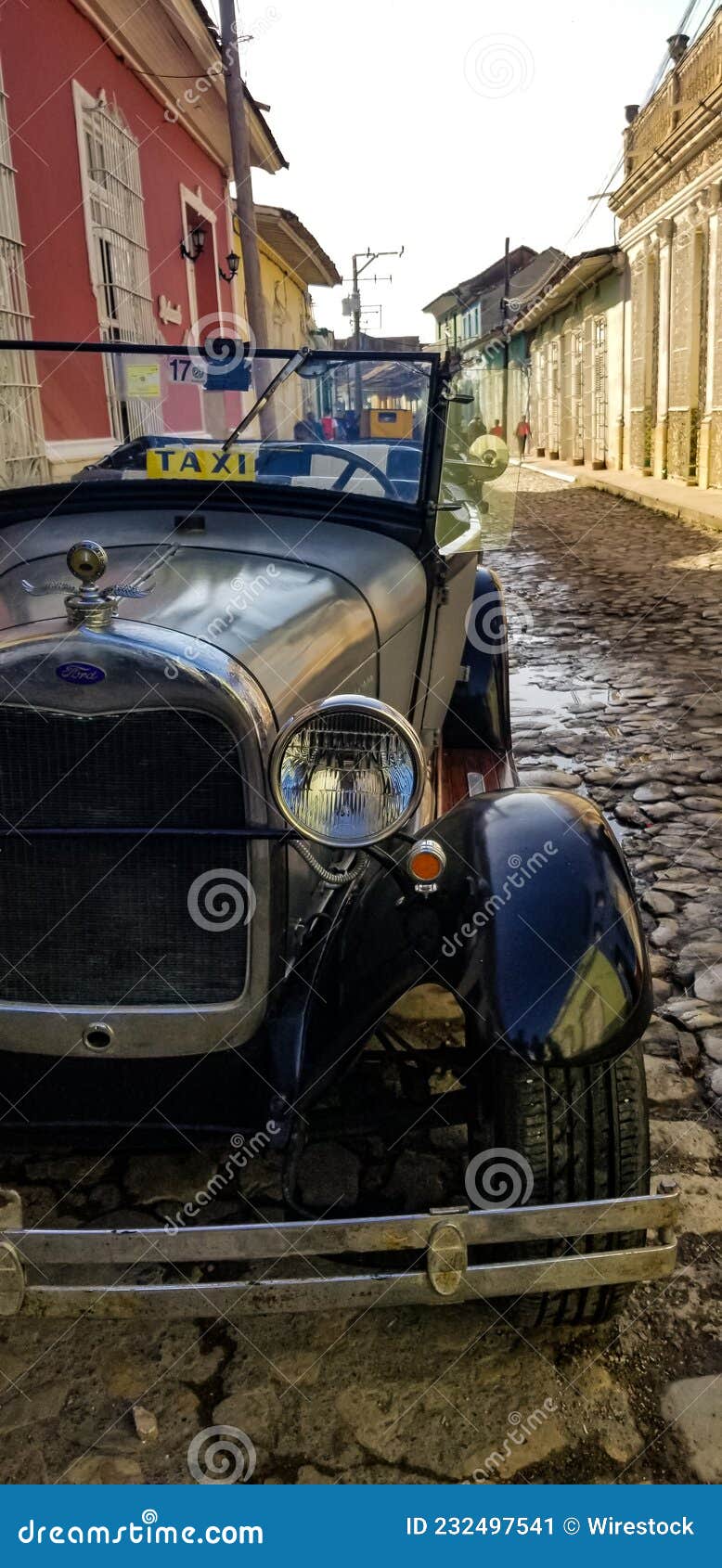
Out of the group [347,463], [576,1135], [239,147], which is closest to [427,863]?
[576,1135]

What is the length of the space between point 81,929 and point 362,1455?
1.01 m

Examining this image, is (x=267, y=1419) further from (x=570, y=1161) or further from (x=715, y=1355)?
(x=715, y=1355)

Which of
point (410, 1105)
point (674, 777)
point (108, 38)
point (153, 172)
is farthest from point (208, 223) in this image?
point (410, 1105)

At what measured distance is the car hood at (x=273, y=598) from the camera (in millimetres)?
2008

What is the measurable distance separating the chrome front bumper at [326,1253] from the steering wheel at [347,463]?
203 centimetres

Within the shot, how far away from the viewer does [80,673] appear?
5.98 feet

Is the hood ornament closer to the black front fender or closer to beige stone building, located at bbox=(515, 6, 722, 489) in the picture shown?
the black front fender

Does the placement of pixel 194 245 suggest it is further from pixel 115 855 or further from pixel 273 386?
pixel 115 855

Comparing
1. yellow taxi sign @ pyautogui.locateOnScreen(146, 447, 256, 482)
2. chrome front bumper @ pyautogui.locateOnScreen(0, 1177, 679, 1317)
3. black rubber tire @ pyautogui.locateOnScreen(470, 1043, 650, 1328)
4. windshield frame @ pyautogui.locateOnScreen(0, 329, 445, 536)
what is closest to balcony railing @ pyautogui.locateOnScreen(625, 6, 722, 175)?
windshield frame @ pyautogui.locateOnScreen(0, 329, 445, 536)

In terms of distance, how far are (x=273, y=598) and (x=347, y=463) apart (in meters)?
1.04

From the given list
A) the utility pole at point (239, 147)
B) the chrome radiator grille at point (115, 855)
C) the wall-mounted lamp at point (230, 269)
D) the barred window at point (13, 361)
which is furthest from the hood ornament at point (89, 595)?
the wall-mounted lamp at point (230, 269)

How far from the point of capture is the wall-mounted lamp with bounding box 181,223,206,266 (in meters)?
11.2

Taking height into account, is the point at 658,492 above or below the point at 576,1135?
above

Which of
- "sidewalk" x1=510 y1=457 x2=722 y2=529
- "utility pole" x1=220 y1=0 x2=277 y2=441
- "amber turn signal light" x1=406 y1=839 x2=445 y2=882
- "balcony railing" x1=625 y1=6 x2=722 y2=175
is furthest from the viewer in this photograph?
"balcony railing" x1=625 y1=6 x2=722 y2=175
